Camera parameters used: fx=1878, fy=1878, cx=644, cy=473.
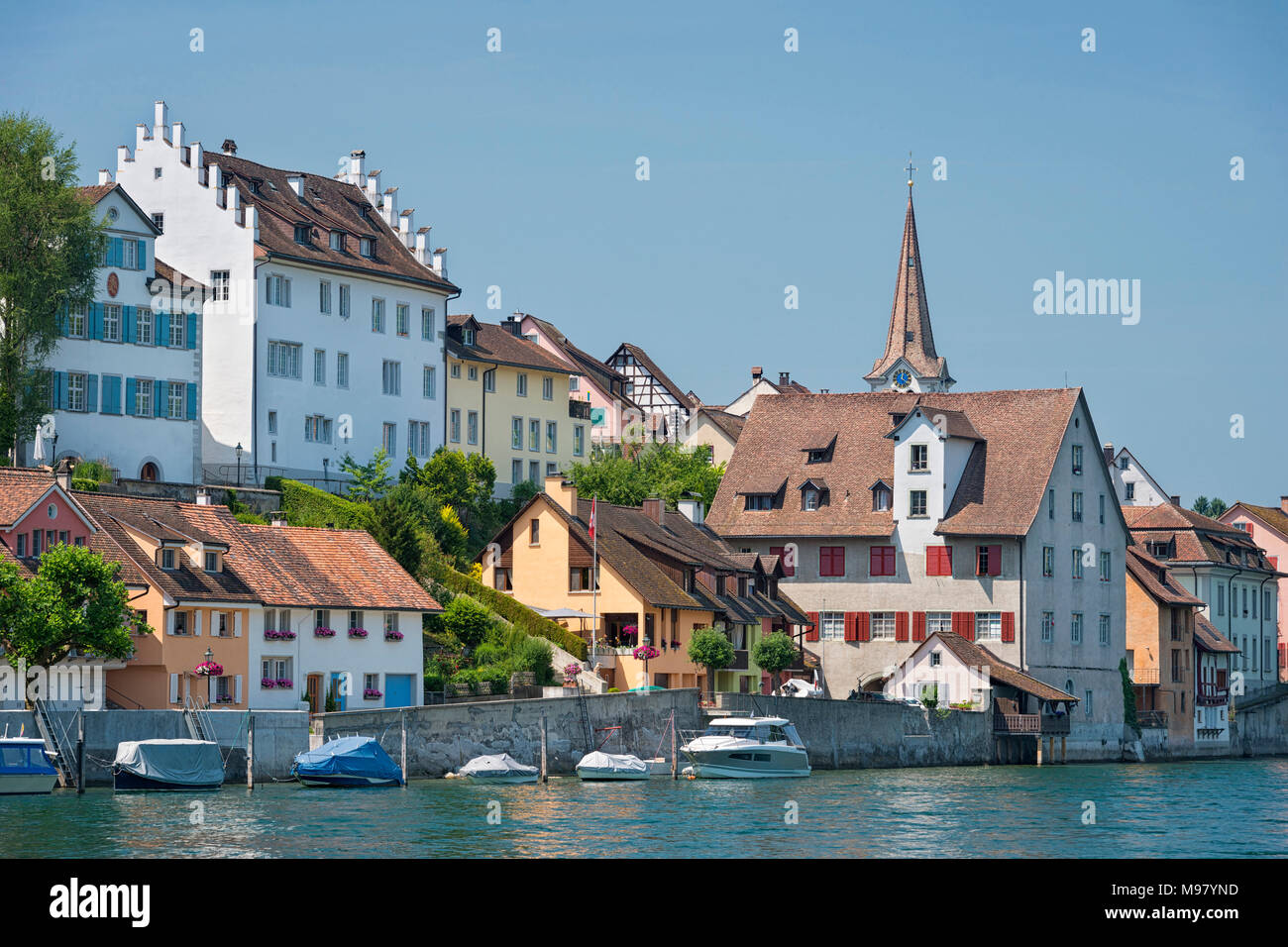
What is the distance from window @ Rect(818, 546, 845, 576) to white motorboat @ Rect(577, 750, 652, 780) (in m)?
33.8

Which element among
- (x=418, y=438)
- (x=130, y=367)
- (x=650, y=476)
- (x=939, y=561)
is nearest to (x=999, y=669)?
(x=939, y=561)

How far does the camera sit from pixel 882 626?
314 ft

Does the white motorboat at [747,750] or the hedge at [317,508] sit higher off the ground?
the hedge at [317,508]

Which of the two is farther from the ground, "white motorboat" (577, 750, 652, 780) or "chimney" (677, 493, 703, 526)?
"chimney" (677, 493, 703, 526)

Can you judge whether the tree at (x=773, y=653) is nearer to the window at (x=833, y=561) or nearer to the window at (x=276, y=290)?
the window at (x=833, y=561)

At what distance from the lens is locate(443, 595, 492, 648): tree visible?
74750mm

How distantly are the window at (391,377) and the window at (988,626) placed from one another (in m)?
31.2

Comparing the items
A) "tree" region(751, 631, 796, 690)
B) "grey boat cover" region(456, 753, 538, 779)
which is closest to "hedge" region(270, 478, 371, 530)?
"grey boat cover" region(456, 753, 538, 779)

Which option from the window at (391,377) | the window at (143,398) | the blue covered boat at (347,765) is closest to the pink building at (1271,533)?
the window at (391,377)

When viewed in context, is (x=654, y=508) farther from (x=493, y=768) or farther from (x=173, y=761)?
(x=173, y=761)

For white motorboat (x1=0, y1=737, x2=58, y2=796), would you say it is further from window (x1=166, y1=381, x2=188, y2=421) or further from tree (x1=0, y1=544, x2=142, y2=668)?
window (x1=166, y1=381, x2=188, y2=421)

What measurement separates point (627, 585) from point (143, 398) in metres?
22.0

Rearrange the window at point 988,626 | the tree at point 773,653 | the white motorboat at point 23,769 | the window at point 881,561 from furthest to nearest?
the window at point 881,561
the window at point 988,626
the tree at point 773,653
the white motorboat at point 23,769

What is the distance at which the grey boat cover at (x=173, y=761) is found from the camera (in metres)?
52.2
